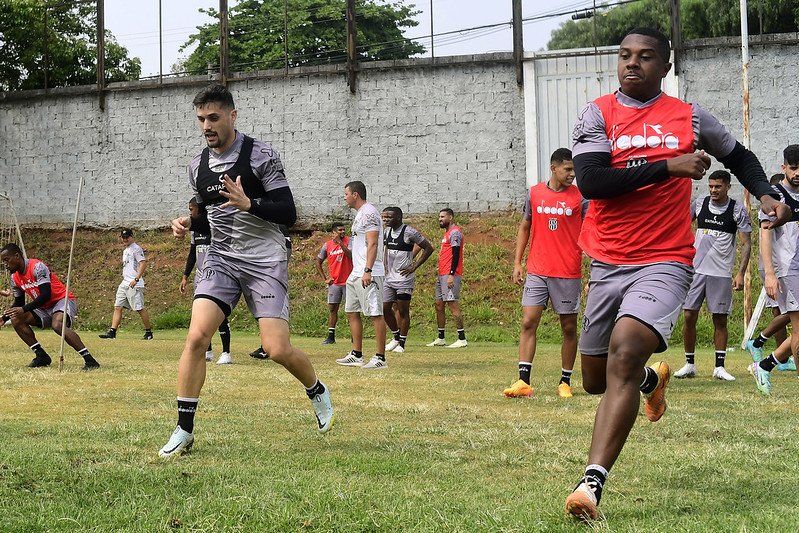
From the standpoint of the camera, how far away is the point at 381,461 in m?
5.12

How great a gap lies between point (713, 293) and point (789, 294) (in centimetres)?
302

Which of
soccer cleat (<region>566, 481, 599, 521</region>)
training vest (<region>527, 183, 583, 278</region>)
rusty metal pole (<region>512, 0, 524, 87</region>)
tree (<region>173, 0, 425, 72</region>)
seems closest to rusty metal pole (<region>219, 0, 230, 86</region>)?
tree (<region>173, 0, 425, 72</region>)

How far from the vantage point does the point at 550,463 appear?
506 centimetres

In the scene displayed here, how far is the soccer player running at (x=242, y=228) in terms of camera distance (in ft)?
19.4

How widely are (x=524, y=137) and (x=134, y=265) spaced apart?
34.0 ft

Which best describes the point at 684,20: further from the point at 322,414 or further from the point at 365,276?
the point at 322,414

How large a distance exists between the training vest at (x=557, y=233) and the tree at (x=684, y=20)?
15400 millimetres

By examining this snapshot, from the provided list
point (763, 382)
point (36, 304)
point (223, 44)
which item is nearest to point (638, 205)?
A: point (763, 382)

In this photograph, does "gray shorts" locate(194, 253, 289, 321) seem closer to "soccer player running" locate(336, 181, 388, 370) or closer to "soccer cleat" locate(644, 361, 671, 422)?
"soccer cleat" locate(644, 361, 671, 422)

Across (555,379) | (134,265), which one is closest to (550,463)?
(555,379)

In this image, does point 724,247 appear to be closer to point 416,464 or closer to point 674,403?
point 674,403

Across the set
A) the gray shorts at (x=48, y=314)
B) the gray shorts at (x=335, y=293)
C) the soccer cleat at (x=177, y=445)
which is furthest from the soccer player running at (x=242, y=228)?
the gray shorts at (x=335, y=293)

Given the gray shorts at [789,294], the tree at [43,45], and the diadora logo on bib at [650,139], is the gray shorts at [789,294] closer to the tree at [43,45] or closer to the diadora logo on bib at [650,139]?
the diadora logo on bib at [650,139]

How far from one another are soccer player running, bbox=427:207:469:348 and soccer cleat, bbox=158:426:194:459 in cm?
1075
